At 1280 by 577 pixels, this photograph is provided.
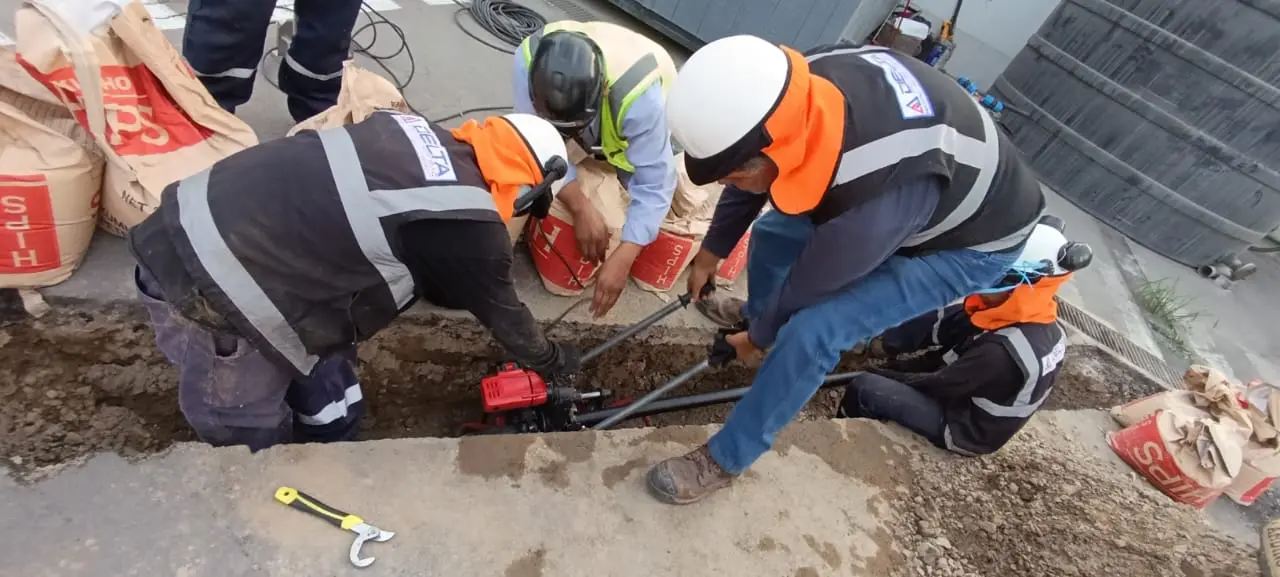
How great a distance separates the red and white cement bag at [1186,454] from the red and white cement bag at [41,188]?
4.48 metres

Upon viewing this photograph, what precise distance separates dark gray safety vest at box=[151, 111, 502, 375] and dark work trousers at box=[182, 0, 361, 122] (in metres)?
1.29

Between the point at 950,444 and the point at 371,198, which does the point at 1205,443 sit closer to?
the point at 950,444

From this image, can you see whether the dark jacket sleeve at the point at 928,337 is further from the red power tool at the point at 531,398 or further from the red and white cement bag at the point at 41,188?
the red and white cement bag at the point at 41,188

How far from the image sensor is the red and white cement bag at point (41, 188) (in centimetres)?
198

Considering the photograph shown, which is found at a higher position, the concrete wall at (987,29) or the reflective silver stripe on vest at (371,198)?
the concrete wall at (987,29)

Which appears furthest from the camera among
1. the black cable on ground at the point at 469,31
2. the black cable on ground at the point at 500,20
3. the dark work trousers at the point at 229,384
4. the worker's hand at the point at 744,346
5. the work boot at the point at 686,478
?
the black cable on ground at the point at 500,20

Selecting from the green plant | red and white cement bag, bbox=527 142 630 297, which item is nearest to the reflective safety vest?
red and white cement bag, bbox=527 142 630 297

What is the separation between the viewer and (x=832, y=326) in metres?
2.00

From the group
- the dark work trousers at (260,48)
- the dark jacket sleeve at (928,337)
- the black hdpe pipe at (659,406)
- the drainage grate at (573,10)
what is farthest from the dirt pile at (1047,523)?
the drainage grate at (573,10)

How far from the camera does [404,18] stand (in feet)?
14.4

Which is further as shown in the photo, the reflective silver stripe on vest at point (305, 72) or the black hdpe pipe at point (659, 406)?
the reflective silver stripe on vest at point (305, 72)

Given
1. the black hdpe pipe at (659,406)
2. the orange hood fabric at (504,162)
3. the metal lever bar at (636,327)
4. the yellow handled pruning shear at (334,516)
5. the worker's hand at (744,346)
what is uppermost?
the orange hood fabric at (504,162)

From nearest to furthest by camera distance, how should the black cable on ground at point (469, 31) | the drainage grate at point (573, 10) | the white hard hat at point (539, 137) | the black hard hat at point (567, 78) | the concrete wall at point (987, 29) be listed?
the white hard hat at point (539, 137), the black hard hat at point (567, 78), the black cable on ground at point (469, 31), the drainage grate at point (573, 10), the concrete wall at point (987, 29)

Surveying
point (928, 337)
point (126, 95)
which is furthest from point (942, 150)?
point (126, 95)
